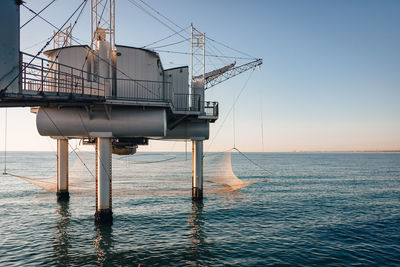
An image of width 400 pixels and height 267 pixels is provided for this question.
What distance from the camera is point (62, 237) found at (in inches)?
992

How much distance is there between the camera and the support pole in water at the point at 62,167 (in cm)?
4022

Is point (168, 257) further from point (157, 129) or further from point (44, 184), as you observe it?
point (44, 184)

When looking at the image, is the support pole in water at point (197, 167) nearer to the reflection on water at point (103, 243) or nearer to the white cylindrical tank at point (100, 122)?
the white cylindrical tank at point (100, 122)

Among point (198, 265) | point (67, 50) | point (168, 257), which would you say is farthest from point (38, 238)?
point (67, 50)

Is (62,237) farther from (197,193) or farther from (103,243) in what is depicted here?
(197,193)

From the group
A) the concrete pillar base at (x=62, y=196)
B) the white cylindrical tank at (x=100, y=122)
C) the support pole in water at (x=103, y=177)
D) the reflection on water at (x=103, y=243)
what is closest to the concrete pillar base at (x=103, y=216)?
the support pole in water at (x=103, y=177)

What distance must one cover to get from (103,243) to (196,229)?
8.84m

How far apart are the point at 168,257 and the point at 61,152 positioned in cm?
2698

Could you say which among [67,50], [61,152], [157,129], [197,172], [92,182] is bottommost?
[92,182]

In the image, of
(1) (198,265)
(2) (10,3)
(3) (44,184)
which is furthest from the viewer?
(3) (44,184)

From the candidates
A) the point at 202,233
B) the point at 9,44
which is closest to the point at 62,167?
the point at 202,233

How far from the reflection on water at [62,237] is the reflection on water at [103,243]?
2.18 meters

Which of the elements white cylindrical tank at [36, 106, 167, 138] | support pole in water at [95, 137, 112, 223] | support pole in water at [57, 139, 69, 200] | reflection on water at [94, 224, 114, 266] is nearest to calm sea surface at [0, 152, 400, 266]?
reflection on water at [94, 224, 114, 266]

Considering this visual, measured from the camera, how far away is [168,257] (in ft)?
67.1
